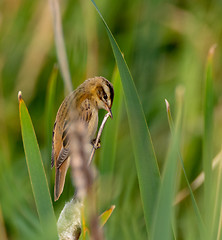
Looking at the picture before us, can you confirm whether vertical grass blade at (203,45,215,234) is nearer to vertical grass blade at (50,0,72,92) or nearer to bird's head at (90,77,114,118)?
bird's head at (90,77,114,118)

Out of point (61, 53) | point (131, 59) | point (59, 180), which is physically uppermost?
point (61, 53)

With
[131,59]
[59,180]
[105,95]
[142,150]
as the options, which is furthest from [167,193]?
[131,59]

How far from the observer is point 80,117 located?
92cm

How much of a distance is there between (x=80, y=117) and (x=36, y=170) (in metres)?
0.19

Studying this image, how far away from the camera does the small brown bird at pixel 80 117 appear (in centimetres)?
85

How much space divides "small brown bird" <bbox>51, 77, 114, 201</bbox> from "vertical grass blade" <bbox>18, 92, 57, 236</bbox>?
55 mm

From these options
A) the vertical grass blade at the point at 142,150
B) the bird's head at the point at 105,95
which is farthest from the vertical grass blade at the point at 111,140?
the vertical grass blade at the point at 142,150

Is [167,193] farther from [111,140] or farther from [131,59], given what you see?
→ [131,59]

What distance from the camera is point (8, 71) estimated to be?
2.26 meters

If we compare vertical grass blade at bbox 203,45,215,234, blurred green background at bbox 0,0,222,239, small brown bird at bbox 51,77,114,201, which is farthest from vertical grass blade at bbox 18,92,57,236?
blurred green background at bbox 0,0,222,239

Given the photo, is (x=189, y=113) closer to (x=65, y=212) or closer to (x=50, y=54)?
(x=50, y=54)

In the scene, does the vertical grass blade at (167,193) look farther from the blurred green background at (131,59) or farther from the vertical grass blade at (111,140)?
the blurred green background at (131,59)

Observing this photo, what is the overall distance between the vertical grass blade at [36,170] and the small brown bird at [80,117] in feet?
0.18

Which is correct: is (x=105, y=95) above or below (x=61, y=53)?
below
